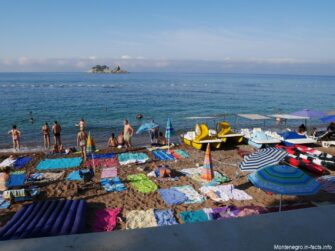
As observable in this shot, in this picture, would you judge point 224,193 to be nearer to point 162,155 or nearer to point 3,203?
point 162,155

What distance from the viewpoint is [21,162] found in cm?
1453

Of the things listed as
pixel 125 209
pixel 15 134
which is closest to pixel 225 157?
pixel 125 209

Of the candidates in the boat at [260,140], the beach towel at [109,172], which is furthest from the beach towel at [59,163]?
the boat at [260,140]

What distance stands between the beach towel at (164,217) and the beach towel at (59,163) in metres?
6.58

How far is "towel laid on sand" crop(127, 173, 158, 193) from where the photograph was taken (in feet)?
34.6

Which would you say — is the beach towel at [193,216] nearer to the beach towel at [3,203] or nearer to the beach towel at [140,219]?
the beach towel at [140,219]

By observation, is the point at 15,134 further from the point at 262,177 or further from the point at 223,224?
the point at 223,224

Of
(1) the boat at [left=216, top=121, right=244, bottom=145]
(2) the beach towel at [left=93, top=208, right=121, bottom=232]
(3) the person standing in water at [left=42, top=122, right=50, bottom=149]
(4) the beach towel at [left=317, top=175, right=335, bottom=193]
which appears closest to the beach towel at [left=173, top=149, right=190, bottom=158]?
(1) the boat at [left=216, top=121, right=244, bottom=145]

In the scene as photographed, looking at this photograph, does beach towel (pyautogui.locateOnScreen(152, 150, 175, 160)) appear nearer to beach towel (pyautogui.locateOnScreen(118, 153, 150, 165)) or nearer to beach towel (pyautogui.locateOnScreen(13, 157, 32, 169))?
beach towel (pyautogui.locateOnScreen(118, 153, 150, 165))

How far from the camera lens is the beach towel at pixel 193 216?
8203 millimetres

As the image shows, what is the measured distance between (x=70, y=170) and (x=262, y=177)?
8.87 m

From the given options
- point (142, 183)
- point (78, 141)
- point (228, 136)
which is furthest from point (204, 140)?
point (78, 141)

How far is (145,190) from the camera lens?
10.4 m

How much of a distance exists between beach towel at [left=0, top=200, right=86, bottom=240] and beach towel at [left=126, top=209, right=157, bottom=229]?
4.12 feet
